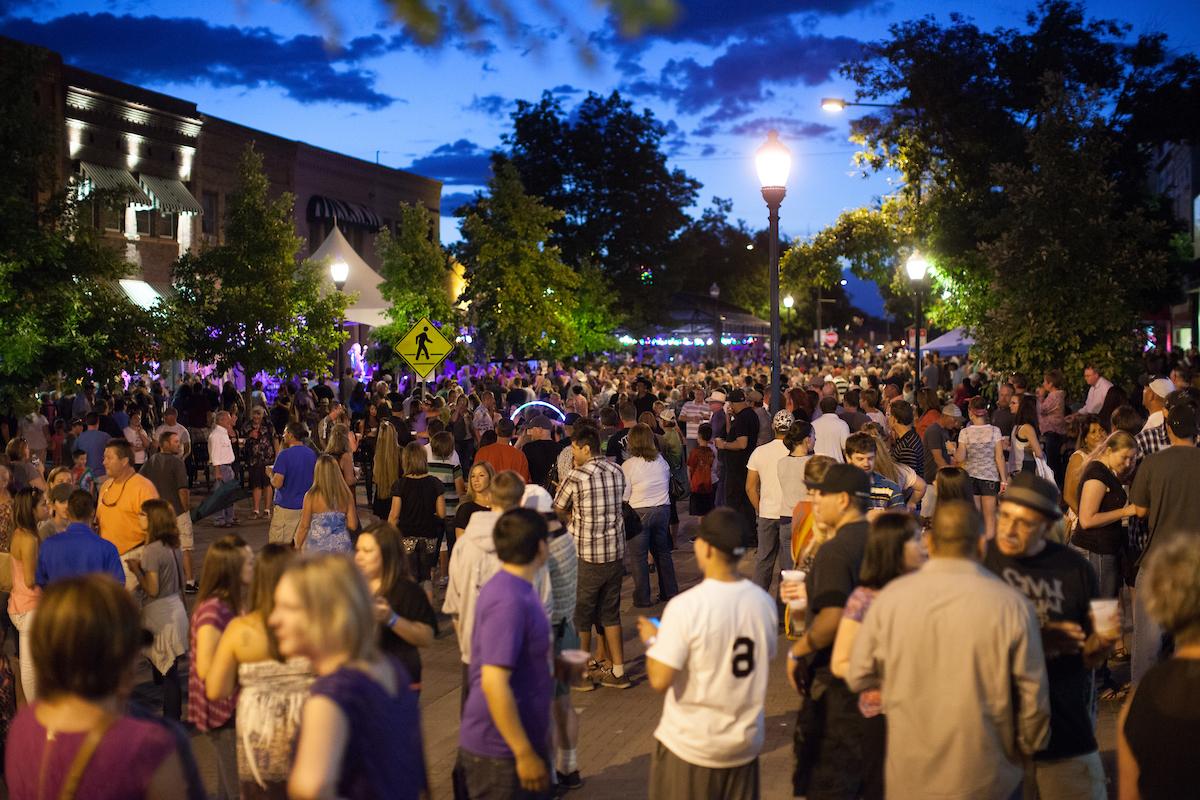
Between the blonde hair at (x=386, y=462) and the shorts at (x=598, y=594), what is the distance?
12.2 feet

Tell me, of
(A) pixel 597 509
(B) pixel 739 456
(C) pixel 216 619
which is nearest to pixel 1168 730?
(C) pixel 216 619

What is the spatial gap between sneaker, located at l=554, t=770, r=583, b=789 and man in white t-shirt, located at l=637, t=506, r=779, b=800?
2409mm

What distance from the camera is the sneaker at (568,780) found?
7555 mm

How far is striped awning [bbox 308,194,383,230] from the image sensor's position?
5231 cm

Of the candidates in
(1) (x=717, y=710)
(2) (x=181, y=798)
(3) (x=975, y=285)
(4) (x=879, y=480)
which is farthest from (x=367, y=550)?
(3) (x=975, y=285)

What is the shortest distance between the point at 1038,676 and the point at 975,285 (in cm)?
2694

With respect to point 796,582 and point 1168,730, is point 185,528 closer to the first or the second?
point 796,582

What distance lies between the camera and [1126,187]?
32.1 meters

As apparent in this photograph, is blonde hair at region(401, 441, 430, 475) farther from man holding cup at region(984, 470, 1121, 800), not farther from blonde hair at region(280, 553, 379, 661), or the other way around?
blonde hair at region(280, 553, 379, 661)

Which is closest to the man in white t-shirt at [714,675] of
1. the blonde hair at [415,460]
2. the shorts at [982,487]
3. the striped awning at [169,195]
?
the blonde hair at [415,460]

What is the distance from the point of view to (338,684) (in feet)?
11.9

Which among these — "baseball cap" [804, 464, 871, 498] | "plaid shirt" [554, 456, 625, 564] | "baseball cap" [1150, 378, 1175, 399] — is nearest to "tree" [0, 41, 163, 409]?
"plaid shirt" [554, 456, 625, 564]

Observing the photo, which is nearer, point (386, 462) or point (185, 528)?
point (185, 528)

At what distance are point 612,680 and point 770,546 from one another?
2.48m
